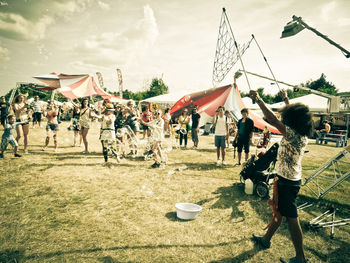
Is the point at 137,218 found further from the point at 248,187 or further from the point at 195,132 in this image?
the point at 195,132

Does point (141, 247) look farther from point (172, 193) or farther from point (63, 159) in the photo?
point (63, 159)

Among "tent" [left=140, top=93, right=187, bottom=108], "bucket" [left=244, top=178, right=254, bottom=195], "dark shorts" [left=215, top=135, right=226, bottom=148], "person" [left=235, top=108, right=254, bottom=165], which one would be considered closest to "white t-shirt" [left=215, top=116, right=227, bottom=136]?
"dark shorts" [left=215, top=135, right=226, bottom=148]

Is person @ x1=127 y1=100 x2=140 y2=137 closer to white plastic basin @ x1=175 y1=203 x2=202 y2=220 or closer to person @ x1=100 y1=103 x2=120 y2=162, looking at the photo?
person @ x1=100 y1=103 x2=120 y2=162

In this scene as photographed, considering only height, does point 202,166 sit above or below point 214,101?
below

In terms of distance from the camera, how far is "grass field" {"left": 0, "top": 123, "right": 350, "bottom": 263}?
2.89 meters


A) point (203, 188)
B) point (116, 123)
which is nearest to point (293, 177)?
point (203, 188)

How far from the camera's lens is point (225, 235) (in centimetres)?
337

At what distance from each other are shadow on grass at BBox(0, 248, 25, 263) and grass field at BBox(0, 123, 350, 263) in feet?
0.04

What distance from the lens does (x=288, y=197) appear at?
8.54ft

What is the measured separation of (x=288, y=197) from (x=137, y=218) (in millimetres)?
2829

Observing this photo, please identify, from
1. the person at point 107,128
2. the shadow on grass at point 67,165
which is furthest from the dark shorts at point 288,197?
the person at point 107,128

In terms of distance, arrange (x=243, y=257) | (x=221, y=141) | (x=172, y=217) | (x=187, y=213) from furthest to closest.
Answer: (x=221, y=141)
(x=172, y=217)
(x=187, y=213)
(x=243, y=257)

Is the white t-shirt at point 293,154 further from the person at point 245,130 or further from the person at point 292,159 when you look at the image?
the person at point 245,130

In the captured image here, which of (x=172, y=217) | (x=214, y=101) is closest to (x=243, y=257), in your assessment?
(x=172, y=217)
